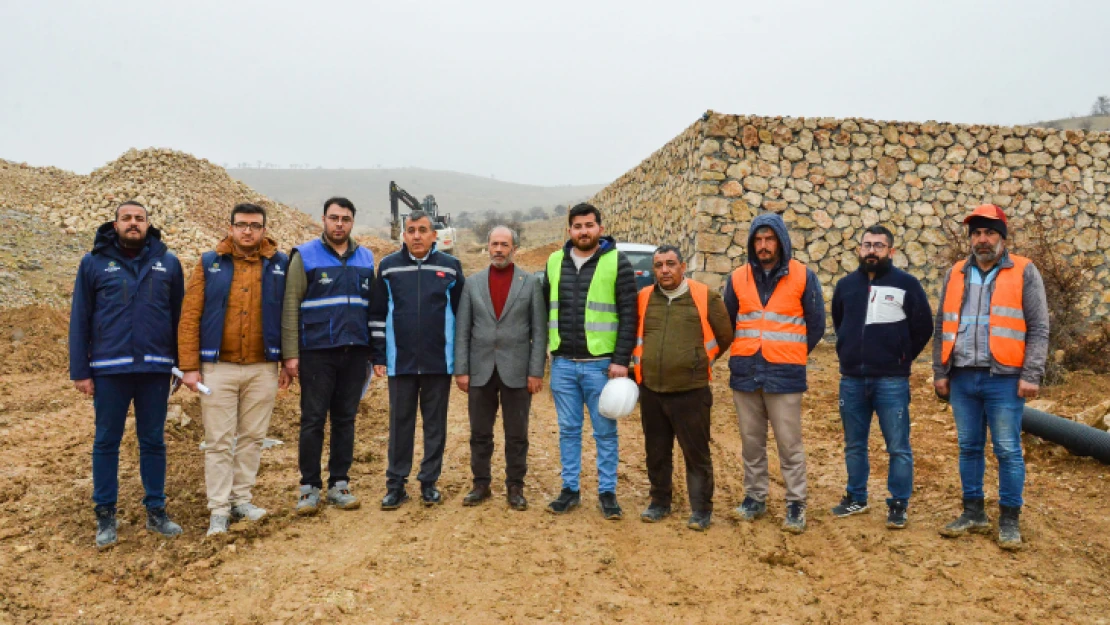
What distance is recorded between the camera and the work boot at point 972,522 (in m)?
4.50

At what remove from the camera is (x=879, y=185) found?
12320 mm

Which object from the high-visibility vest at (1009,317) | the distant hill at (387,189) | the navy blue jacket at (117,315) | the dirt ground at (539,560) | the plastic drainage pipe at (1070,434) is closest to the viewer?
the dirt ground at (539,560)

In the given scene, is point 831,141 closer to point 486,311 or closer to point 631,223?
point 631,223

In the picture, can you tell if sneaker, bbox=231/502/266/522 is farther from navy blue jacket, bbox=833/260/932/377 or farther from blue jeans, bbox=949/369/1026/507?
blue jeans, bbox=949/369/1026/507

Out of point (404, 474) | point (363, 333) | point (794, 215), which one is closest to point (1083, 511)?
point (404, 474)

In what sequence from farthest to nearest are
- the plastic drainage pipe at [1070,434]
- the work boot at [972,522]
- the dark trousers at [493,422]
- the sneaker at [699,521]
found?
the plastic drainage pipe at [1070,434], the dark trousers at [493,422], the sneaker at [699,521], the work boot at [972,522]

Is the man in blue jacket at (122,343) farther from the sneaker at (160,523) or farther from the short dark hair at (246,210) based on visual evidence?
the short dark hair at (246,210)

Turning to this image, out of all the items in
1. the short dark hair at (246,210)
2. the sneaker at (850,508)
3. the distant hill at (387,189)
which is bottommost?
the sneaker at (850,508)

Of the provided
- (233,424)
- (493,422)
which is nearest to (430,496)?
(493,422)

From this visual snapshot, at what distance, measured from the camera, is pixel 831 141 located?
39.9 ft

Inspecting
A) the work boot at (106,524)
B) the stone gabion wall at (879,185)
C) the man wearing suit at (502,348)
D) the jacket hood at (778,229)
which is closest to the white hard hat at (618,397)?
the man wearing suit at (502,348)

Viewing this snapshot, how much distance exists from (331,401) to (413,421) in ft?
1.94

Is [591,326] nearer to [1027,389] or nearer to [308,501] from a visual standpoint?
[308,501]

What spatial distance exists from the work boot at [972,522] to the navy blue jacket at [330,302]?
3990mm
